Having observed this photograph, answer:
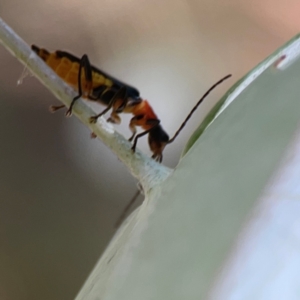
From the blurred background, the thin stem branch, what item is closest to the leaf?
the thin stem branch

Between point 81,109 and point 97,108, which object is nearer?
point 81,109

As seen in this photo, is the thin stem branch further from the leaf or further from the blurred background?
the blurred background

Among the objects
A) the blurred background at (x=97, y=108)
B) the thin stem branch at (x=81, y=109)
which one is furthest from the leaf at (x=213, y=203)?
the blurred background at (x=97, y=108)

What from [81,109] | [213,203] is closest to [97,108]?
[81,109]

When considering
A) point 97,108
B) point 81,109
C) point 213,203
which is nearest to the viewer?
point 213,203

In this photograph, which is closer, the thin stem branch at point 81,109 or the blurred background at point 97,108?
the thin stem branch at point 81,109

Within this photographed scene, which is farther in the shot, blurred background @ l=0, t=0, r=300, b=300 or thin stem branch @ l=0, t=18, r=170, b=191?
blurred background @ l=0, t=0, r=300, b=300

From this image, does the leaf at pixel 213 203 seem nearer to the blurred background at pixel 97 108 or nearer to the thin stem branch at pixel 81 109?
the thin stem branch at pixel 81 109

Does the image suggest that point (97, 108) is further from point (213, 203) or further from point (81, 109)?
point (213, 203)
